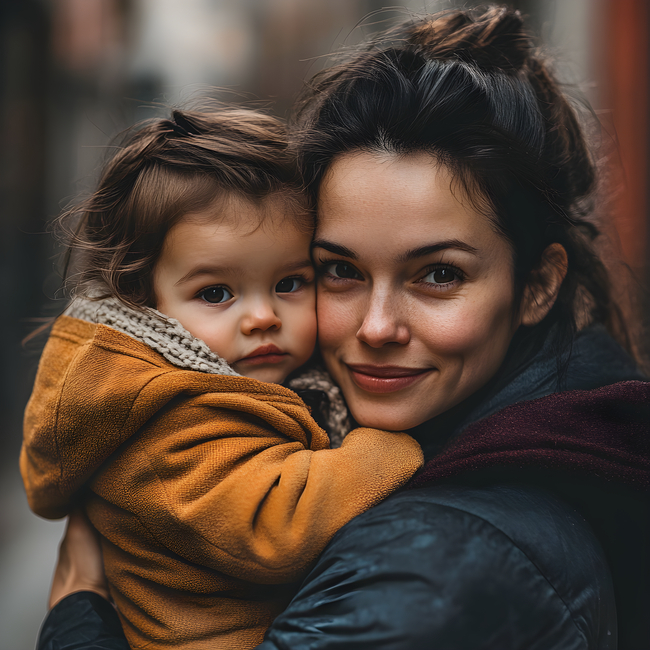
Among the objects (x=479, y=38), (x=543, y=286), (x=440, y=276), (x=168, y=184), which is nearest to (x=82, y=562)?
(x=168, y=184)

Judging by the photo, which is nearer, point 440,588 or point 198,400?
point 440,588

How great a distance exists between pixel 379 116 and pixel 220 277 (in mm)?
311

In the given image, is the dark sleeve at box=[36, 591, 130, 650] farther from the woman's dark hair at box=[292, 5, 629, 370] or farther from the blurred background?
the woman's dark hair at box=[292, 5, 629, 370]

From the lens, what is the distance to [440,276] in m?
0.76

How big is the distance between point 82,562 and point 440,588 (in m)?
0.68

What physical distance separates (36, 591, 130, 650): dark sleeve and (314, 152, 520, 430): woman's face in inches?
19.9

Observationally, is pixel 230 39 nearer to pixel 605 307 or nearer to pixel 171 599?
pixel 605 307

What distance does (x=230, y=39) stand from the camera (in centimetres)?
121

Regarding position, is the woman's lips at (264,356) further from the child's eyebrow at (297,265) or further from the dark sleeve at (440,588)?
the dark sleeve at (440,588)

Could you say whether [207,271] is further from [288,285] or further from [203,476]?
[203,476]

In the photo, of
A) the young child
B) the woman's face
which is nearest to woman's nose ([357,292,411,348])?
the woman's face

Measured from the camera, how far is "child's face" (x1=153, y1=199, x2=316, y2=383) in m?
0.78

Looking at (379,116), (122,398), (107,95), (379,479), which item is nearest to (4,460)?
(107,95)

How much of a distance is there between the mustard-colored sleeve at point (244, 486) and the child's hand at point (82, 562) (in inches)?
11.3
